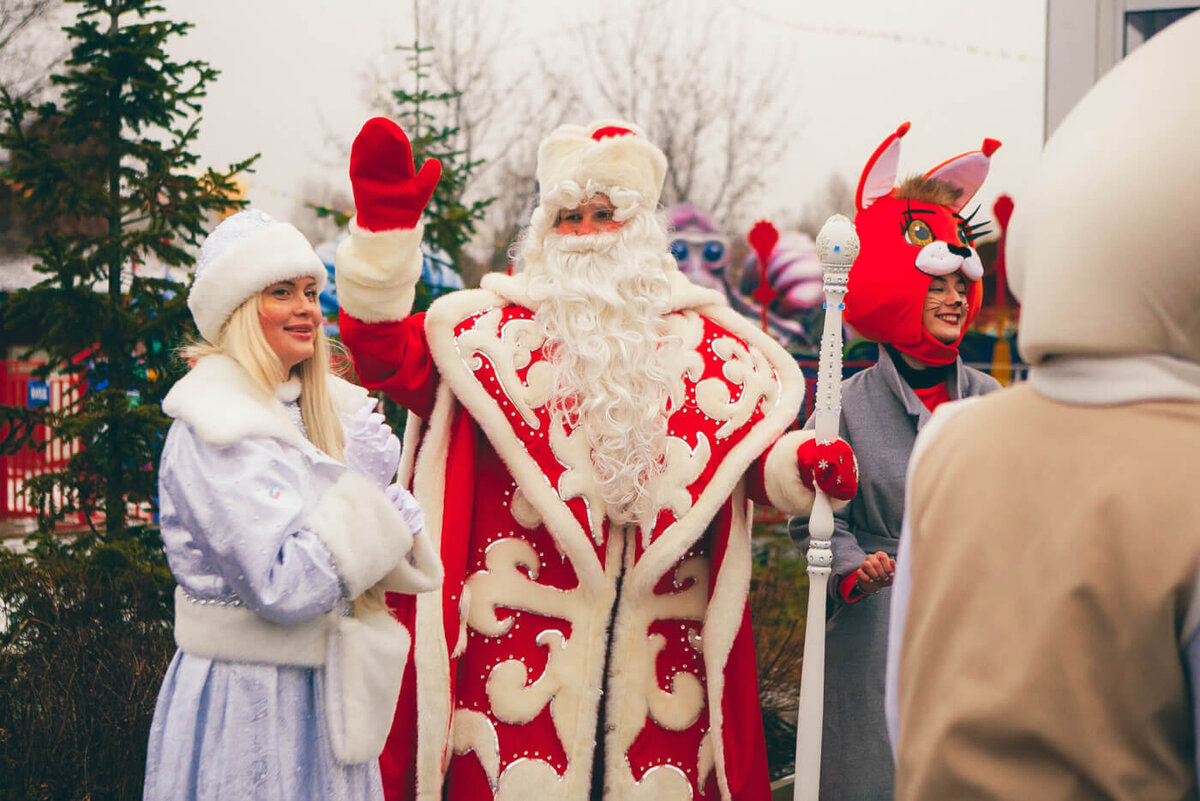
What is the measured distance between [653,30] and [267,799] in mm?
8015

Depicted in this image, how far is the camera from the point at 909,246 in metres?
3.65

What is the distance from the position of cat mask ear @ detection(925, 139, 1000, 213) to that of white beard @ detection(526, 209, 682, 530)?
3.46 ft

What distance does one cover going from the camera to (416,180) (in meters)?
3.05

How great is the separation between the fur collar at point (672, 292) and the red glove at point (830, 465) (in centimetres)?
61

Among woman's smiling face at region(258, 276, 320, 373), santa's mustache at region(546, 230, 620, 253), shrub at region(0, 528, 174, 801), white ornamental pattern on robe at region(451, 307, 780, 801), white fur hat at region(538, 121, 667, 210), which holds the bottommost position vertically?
shrub at region(0, 528, 174, 801)

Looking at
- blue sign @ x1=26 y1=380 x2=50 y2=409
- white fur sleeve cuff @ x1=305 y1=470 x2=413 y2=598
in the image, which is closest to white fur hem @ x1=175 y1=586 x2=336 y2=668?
white fur sleeve cuff @ x1=305 y1=470 x2=413 y2=598

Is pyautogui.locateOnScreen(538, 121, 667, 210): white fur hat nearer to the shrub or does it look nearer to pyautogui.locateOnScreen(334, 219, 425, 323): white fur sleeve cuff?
pyautogui.locateOnScreen(334, 219, 425, 323): white fur sleeve cuff

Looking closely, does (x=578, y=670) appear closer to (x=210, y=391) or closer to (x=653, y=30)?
(x=210, y=391)

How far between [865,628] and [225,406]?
2.07 m

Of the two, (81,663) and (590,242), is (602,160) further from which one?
(81,663)

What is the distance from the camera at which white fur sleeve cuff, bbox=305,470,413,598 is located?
247cm

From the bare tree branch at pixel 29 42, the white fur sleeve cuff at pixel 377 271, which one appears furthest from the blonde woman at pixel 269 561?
the bare tree branch at pixel 29 42

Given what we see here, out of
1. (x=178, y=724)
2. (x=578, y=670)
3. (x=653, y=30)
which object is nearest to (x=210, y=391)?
(x=178, y=724)

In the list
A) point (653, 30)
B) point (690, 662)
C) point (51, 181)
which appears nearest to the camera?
point (690, 662)
